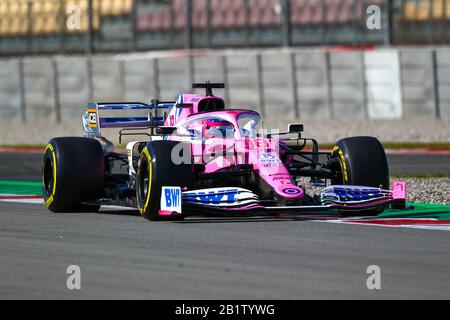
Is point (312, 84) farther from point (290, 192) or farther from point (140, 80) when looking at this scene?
point (290, 192)

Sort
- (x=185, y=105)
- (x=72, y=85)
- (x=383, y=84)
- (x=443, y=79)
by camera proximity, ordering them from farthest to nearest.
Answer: (x=72, y=85) < (x=383, y=84) < (x=443, y=79) < (x=185, y=105)

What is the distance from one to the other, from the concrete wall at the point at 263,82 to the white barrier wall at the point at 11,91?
2 cm

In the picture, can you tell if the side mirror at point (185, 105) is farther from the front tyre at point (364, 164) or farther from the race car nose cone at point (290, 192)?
the race car nose cone at point (290, 192)

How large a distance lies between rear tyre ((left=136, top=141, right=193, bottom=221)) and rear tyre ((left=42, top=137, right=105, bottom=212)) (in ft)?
3.51

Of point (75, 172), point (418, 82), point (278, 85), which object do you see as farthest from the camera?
point (278, 85)

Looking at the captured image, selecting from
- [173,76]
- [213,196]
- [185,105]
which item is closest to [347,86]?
[173,76]

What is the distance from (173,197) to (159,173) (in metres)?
0.30

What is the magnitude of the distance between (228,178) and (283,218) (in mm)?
740

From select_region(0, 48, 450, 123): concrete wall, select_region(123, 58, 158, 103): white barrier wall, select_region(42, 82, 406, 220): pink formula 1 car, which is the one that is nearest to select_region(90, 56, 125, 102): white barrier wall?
select_region(0, 48, 450, 123): concrete wall

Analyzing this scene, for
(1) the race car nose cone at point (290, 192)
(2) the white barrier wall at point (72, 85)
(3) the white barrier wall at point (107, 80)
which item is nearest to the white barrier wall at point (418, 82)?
(3) the white barrier wall at point (107, 80)

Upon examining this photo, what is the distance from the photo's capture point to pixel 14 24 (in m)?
30.2

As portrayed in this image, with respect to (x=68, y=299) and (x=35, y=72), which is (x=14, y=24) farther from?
(x=68, y=299)

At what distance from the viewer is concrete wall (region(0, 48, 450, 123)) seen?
24703 millimetres

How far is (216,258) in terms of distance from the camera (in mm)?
9344
